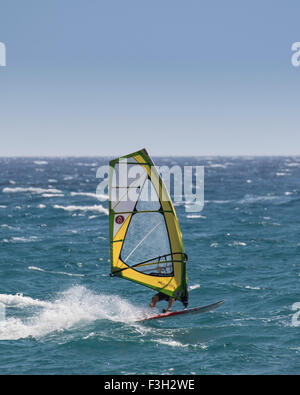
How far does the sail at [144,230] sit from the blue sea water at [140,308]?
280 cm

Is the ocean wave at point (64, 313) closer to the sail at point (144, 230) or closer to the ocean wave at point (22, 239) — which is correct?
the sail at point (144, 230)

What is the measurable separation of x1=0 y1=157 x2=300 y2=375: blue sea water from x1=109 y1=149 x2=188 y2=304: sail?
280 cm

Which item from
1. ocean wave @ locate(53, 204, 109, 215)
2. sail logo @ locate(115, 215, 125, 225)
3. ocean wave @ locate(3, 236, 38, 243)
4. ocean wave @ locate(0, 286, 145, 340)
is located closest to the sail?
sail logo @ locate(115, 215, 125, 225)

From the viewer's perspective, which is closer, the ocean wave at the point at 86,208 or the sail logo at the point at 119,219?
the sail logo at the point at 119,219

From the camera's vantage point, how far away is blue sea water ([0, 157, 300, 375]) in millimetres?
17812

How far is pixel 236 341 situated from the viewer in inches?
775

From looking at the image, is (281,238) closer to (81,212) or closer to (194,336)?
(194,336)

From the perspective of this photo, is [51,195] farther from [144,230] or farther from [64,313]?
[144,230]

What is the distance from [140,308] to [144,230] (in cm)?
634

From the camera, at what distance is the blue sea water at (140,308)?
58.4ft

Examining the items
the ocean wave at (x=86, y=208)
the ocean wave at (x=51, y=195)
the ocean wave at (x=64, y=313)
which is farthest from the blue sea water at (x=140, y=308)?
the ocean wave at (x=51, y=195)

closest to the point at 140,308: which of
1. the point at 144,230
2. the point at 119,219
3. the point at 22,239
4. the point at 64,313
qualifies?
the point at 64,313

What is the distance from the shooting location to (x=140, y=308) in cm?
2397

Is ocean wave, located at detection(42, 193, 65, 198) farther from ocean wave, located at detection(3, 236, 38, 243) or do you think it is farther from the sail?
the sail
